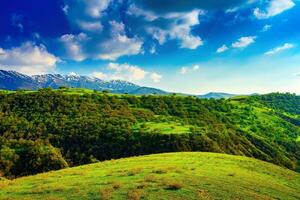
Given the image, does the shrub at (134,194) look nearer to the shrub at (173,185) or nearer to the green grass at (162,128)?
the shrub at (173,185)

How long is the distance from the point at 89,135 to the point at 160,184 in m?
100

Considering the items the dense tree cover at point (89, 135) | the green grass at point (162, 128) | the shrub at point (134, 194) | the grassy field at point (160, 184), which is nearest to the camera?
the shrub at point (134, 194)

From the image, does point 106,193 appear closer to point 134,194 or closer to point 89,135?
point 134,194

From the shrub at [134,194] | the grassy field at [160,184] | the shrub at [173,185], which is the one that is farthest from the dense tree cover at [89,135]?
the shrub at [134,194]

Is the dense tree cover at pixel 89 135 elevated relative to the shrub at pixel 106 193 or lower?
lower

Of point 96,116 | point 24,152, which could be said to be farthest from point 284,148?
point 24,152

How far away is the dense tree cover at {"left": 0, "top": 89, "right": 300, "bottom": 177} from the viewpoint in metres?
114

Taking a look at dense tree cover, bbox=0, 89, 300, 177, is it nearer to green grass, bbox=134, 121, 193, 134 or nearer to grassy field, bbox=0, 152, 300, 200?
green grass, bbox=134, 121, 193, 134

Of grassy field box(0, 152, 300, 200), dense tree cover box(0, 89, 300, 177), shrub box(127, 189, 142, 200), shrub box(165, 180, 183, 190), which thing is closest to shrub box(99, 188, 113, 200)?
grassy field box(0, 152, 300, 200)

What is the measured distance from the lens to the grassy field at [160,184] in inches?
1344

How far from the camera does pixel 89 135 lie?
440 feet

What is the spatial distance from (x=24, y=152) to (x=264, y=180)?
8560 cm

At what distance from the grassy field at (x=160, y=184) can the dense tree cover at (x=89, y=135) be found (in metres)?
63.0

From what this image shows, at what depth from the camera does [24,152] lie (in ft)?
367
